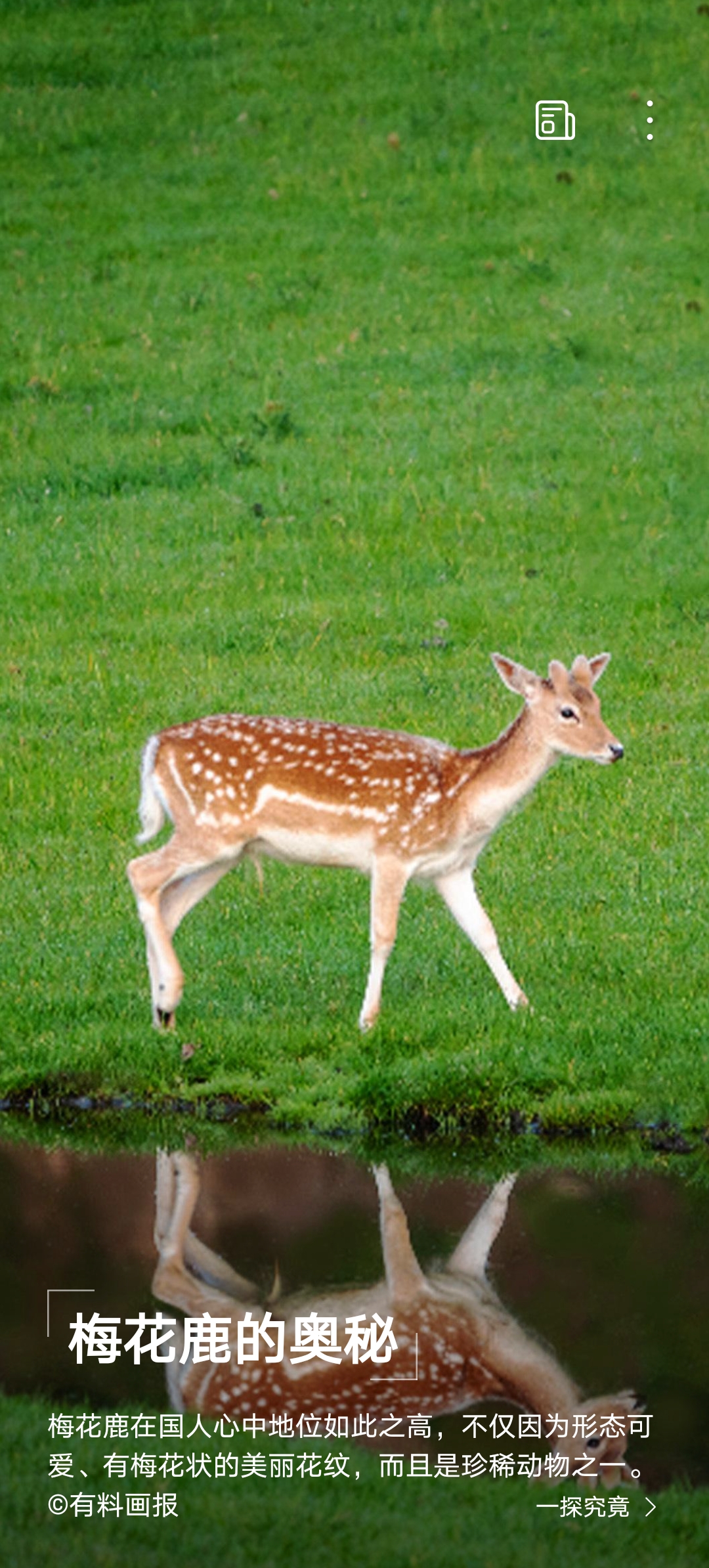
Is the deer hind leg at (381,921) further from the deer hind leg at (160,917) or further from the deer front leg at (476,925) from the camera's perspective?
the deer hind leg at (160,917)

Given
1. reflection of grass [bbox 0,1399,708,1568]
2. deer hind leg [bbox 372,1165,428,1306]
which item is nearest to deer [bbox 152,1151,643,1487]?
deer hind leg [bbox 372,1165,428,1306]

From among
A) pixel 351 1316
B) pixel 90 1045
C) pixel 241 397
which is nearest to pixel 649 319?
pixel 241 397

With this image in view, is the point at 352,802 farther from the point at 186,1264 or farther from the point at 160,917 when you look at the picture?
the point at 186,1264

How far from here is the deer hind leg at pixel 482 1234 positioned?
8.20m

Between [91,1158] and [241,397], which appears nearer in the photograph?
[91,1158]

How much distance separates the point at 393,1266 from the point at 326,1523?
2162mm

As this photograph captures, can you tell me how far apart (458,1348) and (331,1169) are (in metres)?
1.70

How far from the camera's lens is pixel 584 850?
12.9 metres

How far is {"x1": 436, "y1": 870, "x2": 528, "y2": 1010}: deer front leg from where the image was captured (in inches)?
409

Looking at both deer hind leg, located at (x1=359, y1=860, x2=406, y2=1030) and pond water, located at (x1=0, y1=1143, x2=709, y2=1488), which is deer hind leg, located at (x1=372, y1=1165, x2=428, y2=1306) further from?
deer hind leg, located at (x1=359, y1=860, x2=406, y2=1030)

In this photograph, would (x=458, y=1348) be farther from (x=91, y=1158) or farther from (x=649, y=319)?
(x=649, y=319)

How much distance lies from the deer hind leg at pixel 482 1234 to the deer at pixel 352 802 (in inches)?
61.8

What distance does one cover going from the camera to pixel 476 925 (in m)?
10.4

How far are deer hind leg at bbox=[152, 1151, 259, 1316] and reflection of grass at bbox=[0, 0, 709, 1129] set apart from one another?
859 mm
